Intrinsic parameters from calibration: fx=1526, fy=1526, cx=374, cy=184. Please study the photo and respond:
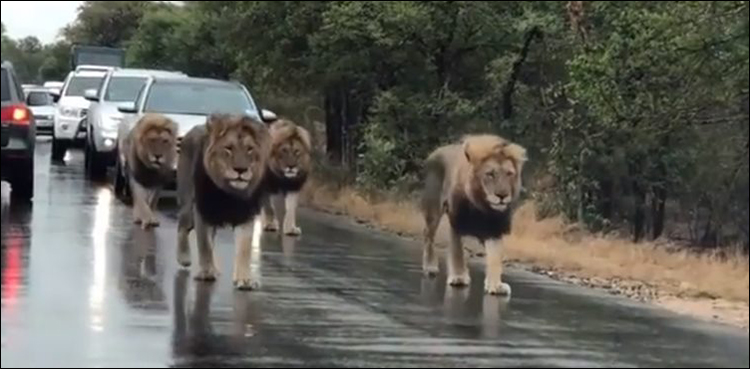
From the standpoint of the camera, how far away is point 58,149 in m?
28.4

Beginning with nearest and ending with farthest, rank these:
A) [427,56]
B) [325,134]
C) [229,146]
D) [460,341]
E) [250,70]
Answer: [460,341]
[229,146]
[427,56]
[250,70]
[325,134]

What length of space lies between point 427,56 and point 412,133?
1210mm

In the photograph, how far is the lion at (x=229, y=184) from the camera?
40.0 feet

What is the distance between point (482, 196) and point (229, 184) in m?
2.08

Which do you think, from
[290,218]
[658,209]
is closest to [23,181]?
[290,218]

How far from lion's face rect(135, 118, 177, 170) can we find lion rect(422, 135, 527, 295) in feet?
14.2

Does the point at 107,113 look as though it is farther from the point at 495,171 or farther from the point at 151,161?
the point at 495,171

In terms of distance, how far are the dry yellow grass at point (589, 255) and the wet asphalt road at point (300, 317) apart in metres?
1.11

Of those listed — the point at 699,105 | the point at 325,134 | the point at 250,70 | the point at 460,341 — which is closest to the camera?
the point at 460,341

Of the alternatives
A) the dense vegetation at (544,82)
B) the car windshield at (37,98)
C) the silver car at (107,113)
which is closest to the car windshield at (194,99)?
the dense vegetation at (544,82)

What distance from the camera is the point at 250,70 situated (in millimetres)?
24891

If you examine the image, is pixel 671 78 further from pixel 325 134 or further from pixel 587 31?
pixel 325 134

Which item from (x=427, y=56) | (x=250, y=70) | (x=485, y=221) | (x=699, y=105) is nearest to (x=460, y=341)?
(x=485, y=221)

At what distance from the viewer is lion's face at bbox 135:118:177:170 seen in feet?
54.9
